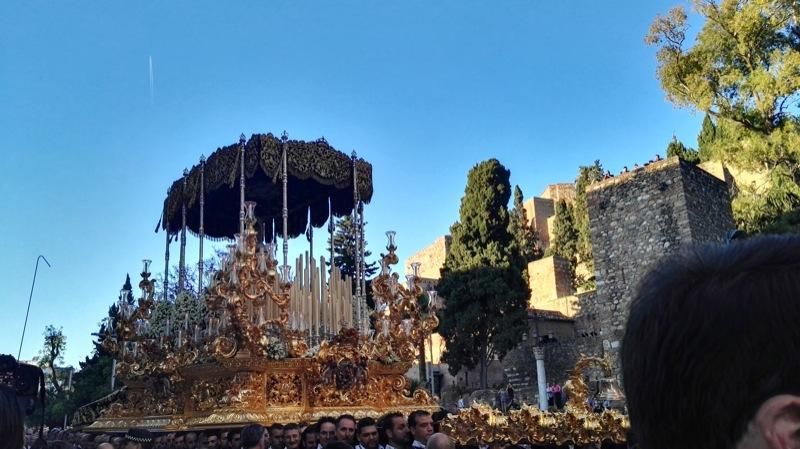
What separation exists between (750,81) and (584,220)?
21.0 metres

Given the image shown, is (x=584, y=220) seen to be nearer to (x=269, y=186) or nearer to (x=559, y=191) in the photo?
(x=559, y=191)

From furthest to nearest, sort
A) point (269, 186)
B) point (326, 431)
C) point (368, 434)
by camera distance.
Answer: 1. point (269, 186)
2. point (326, 431)
3. point (368, 434)

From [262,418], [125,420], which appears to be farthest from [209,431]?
[125,420]

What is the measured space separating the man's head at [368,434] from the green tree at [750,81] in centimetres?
1570

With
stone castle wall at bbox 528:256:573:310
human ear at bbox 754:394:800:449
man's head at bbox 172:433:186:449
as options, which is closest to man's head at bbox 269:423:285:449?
man's head at bbox 172:433:186:449

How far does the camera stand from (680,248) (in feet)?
4.08

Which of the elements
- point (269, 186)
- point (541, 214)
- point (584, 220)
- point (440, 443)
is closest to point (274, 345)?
point (440, 443)

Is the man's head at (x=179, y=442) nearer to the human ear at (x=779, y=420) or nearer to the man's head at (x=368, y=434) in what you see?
the man's head at (x=368, y=434)

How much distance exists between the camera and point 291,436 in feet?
27.1

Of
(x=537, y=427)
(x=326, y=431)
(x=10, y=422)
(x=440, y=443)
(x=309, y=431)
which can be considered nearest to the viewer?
(x=10, y=422)

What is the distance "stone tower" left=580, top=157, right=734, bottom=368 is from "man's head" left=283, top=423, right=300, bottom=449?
54.8ft

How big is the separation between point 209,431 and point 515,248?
832 inches

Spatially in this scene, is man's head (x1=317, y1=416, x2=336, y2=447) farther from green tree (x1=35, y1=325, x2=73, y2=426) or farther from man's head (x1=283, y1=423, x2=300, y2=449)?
green tree (x1=35, y1=325, x2=73, y2=426)

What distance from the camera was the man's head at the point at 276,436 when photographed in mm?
8398
